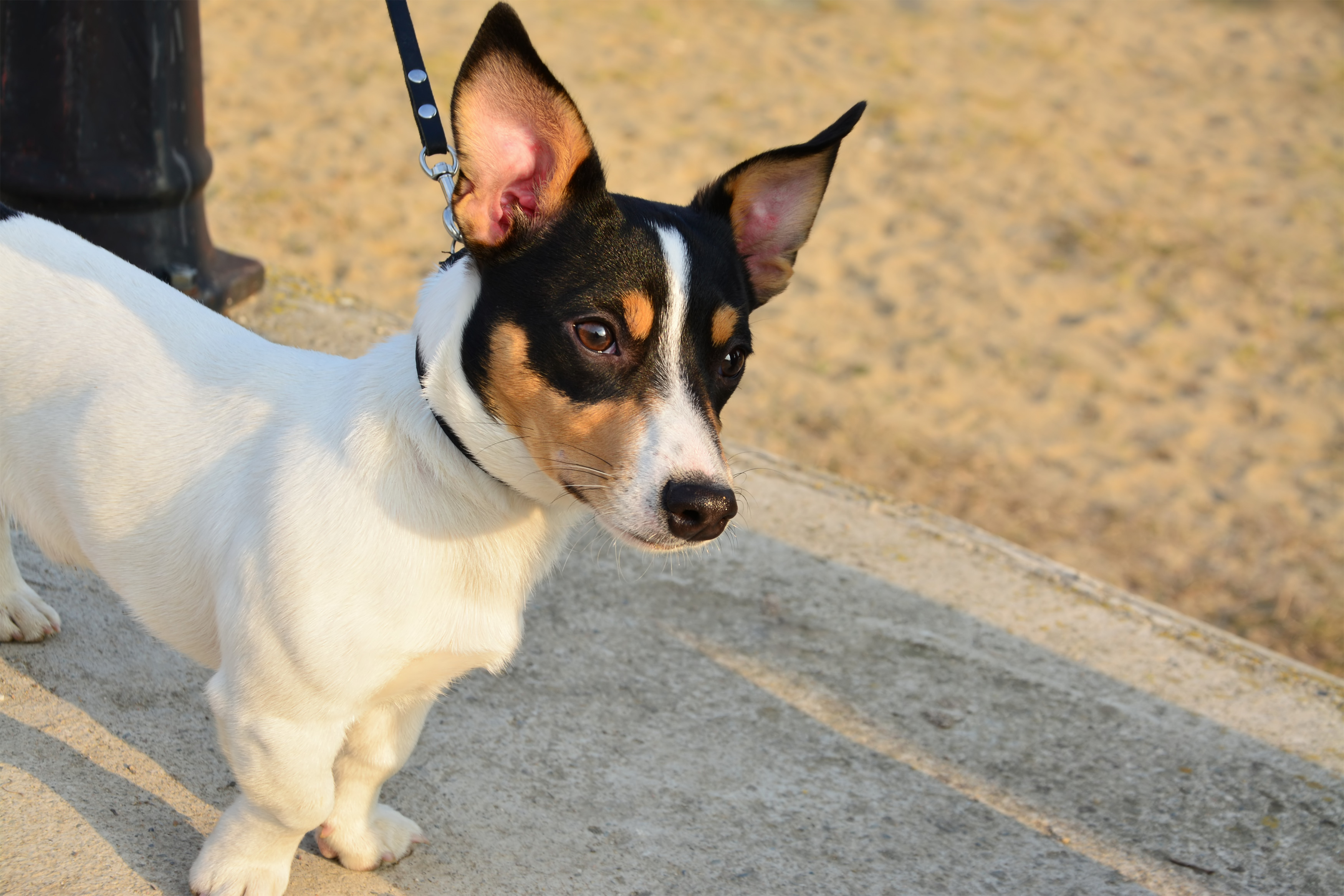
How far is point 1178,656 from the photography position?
14.0ft

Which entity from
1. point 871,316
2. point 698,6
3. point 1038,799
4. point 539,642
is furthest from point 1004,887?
point 698,6

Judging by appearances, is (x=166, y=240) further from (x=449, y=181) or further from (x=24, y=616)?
(x=449, y=181)

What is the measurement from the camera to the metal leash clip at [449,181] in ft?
8.18

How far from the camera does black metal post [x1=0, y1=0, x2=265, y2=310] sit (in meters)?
4.46

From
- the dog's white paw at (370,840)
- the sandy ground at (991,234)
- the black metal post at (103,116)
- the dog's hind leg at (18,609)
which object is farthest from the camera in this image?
the sandy ground at (991,234)

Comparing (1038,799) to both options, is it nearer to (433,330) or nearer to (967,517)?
(433,330)

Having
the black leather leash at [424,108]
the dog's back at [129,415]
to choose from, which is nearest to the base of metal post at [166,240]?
the dog's back at [129,415]

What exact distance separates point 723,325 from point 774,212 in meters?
0.48

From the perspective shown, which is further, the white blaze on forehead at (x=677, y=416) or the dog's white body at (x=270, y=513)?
the dog's white body at (x=270, y=513)

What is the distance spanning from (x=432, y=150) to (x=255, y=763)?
1.36 meters

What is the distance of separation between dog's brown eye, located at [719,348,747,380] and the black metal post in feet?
9.18

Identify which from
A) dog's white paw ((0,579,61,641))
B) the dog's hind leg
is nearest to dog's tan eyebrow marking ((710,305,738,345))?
the dog's hind leg

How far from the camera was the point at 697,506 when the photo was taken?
7.27ft

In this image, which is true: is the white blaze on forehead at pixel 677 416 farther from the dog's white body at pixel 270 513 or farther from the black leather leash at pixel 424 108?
the black leather leash at pixel 424 108
